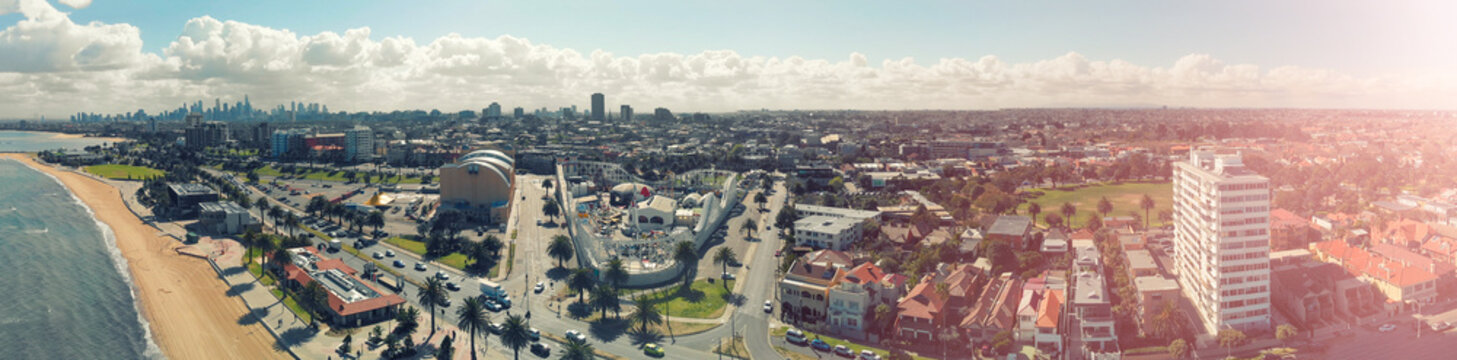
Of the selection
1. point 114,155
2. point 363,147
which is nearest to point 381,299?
point 363,147

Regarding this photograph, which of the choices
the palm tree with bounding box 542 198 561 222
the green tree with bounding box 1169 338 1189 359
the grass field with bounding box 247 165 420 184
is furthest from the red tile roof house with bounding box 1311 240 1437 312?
the grass field with bounding box 247 165 420 184

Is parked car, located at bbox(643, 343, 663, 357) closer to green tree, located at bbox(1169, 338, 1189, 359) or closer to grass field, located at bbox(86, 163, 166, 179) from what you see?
green tree, located at bbox(1169, 338, 1189, 359)

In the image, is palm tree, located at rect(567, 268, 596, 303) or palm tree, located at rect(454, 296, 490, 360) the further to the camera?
palm tree, located at rect(567, 268, 596, 303)

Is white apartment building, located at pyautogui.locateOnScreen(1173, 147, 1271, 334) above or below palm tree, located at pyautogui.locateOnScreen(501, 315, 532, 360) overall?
above

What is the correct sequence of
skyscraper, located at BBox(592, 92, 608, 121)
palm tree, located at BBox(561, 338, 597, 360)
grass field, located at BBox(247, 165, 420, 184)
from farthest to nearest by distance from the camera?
skyscraper, located at BBox(592, 92, 608, 121)
grass field, located at BBox(247, 165, 420, 184)
palm tree, located at BBox(561, 338, 597, 360)

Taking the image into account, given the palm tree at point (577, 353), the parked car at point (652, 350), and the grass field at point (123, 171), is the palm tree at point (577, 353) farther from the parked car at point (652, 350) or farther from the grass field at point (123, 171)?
the grass field at point (123, 171)

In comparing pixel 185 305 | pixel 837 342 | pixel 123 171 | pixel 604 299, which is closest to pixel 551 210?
pixel 185 305
